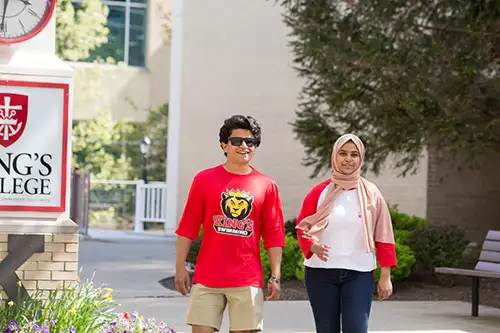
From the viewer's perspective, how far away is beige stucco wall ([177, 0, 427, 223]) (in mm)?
23922

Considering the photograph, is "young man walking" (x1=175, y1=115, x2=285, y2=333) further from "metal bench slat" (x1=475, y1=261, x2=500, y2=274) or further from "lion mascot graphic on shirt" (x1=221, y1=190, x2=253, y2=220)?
"metal bench slat" (x1=475, y1=261, x2=500, y2=274)

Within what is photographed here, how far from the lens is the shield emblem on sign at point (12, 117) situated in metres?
7.25

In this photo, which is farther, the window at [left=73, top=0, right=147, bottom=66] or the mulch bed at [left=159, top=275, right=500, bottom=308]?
the window at [left=73, top=0, right=147, bottom=66]

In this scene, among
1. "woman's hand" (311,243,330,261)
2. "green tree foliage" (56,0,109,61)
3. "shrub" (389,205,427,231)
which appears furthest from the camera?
"green tree foliage" (56,0,109,61)

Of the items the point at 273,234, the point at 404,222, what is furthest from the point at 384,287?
the point at 404,222

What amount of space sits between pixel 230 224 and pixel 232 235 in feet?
0.20

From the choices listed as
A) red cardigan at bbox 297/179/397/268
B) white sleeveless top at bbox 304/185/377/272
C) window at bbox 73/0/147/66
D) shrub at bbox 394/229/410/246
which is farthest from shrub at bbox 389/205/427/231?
window at bbox 73/0/147/66

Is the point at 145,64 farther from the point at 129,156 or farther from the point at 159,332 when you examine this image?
the point at 159,332

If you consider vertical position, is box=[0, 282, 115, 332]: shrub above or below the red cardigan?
below

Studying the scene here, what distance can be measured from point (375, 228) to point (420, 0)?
8.33 m

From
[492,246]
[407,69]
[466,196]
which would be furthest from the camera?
[466,196]

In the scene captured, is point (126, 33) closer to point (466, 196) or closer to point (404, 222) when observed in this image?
point (466, 196)

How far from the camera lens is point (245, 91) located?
80.0 feet

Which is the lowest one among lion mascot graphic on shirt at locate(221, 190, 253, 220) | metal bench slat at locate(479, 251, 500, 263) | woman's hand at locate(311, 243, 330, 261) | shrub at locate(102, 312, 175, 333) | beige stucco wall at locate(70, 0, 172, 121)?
A: shrub at locate(102, 312, 175, 333)
